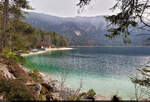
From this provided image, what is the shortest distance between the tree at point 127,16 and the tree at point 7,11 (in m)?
7.29

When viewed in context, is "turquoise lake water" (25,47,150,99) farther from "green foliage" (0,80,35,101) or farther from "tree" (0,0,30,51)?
"tree" (0,0,30,51)

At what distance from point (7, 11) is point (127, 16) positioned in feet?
29.9

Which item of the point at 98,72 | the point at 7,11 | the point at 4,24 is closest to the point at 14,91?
the point at 4,24

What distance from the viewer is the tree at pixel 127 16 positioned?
2.99 metres

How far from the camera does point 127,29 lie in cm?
368

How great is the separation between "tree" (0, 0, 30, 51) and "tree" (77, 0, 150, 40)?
729 cm

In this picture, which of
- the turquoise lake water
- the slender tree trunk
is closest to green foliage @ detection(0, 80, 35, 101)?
the turquoise lake water

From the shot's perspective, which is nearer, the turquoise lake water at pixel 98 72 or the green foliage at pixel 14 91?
the green foliage at pixel 14 91

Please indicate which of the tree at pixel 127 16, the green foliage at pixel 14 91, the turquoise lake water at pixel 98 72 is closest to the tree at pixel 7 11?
the turquoise lake water at pixel 98 72

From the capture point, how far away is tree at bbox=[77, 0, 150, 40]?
299 cm

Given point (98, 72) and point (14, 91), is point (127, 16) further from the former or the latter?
point (98, 72)

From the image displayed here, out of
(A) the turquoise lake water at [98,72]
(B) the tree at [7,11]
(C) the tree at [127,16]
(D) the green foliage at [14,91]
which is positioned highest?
(B) the tree at [7,11]

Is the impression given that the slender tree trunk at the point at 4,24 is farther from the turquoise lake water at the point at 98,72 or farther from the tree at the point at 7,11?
the turquoise lake water at the point at 98,72

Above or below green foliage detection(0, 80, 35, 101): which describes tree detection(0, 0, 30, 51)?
above
